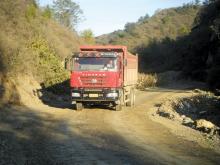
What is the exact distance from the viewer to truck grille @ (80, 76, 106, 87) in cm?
2383

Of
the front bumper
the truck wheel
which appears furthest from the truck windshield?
the truck wheel

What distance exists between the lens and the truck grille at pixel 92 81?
938 inches

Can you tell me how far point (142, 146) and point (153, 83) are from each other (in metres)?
40.1

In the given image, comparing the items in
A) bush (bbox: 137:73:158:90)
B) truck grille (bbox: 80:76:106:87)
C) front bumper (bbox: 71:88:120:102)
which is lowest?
bush (bbox: 137:73:158:90)

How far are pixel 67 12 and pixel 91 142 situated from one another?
2726 inches

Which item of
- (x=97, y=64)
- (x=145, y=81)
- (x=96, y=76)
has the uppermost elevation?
(x=97, y=64)

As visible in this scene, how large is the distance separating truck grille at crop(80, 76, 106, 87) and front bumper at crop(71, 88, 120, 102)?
0.29 metres

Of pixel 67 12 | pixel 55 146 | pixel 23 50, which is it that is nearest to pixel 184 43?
pixel 67 12

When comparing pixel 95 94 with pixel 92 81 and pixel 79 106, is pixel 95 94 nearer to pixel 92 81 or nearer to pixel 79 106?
pixel 92 81

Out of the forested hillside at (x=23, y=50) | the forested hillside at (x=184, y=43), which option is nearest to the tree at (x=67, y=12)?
the forested hillside at (x=184, y=43)

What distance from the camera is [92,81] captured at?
23859 mm

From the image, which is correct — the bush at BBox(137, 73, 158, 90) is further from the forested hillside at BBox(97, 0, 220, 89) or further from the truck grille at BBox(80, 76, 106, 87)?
the truck grille at BBox(80, 76, 106, 87)

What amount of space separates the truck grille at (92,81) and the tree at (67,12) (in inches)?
2306

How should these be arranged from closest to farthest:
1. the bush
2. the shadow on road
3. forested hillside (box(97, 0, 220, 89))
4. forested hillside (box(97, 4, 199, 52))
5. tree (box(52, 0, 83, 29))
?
the shadow on road → the bush → forested hillside (box(97, 0, 220, 89)) → tree (box(52, 0, 83, 29)) → forested hillside (box(97, 4, 199, 52))
